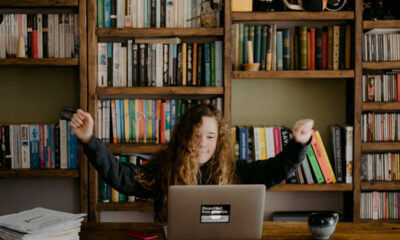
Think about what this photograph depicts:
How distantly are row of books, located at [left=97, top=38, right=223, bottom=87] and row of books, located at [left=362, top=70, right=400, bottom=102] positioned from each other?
898mm

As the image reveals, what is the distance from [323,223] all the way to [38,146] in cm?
181

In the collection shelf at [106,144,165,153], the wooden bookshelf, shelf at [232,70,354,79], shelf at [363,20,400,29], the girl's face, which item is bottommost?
shelf at [106,144,165,153]

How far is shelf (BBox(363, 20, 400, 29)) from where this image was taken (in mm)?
2506

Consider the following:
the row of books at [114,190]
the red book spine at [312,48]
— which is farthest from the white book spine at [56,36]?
the red book spine at [312,48]

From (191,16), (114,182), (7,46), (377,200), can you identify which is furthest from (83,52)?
(377,200)

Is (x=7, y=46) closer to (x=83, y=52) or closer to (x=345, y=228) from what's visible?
(x=83, y=52)

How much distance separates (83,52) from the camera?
2.48 metres

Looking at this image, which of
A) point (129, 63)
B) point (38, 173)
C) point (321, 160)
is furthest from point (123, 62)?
point (321, 160)

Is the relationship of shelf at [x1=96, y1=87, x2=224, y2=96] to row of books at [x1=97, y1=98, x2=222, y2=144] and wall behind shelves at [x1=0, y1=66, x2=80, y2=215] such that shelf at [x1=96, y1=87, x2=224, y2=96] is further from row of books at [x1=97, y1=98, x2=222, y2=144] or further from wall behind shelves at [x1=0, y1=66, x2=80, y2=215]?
wall behind shelves at [x1=0, y1=66, x2=80, y2=215]

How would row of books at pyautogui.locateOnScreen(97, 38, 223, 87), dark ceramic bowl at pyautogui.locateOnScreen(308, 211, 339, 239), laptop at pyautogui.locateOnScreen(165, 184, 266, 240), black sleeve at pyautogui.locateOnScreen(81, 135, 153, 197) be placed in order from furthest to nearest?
row of books at pyautogui.locateOnScreen(97, 38, 223, 87)
black sleeve at pyautogui.locateOnScreen(81, 135, 153, 197)
dark ceramic bowl at pyautogui.locateOnScreen(308, 211, 339, 239)
laptop at pyautogui.locateOnScreen(165, 184, 266, 240)

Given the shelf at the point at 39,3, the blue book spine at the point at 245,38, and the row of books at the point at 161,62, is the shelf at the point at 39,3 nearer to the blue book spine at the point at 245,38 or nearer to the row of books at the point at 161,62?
the row of books at the point at 161,62

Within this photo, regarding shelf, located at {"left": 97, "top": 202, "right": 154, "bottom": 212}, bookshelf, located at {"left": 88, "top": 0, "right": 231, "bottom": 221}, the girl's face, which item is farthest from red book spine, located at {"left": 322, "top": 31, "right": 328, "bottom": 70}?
shelf, located at {"left": 97, "top": 202, "right": 154, "bottom": 212}

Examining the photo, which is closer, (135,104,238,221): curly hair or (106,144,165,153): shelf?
(135,104,238,221): curly hair

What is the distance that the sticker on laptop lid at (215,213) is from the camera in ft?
4.40
